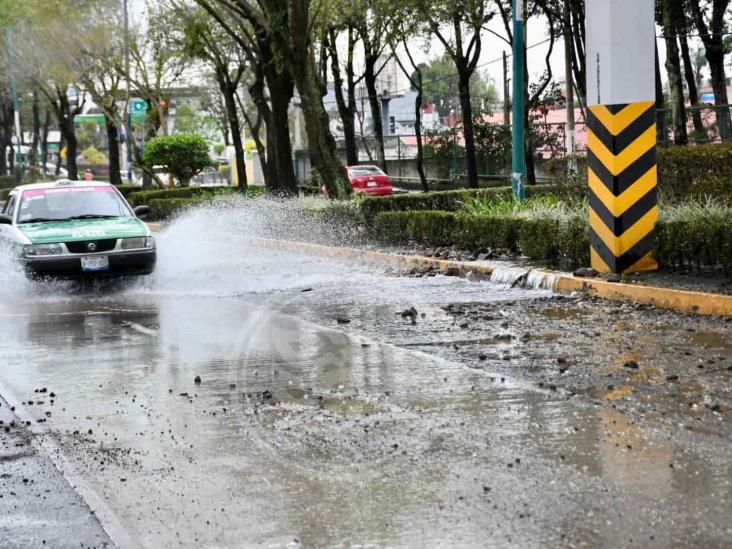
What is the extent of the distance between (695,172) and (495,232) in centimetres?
295

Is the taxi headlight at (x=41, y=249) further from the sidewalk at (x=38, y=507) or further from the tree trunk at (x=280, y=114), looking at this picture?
the tree trunk at (x=280, y=114)

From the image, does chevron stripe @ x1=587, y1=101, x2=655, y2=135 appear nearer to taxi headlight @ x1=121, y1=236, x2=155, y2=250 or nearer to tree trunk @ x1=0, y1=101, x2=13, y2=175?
taxi headlight @ x1=121, y1=236, x2=155, y2=250

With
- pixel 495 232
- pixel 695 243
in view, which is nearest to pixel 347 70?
pixel 495 232

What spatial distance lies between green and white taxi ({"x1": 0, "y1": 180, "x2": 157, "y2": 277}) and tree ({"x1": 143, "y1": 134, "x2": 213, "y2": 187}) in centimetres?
2474

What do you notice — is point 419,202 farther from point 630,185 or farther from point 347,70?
point 347,70

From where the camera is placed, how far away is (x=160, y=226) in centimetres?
3028

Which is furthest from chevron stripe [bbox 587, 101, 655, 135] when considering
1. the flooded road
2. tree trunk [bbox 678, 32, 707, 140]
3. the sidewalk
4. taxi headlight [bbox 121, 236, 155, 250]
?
tree trunk [bbox 678, 32, 707, 140]

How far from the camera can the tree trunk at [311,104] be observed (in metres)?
24.9

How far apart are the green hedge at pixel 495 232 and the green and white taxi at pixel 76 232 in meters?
4.76

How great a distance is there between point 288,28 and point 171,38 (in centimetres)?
2108

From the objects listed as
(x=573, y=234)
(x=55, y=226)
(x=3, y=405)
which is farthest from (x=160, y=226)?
(x=3, y=405)

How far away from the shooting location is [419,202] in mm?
22328

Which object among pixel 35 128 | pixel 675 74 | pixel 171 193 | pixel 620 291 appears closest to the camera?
pixel 620 291

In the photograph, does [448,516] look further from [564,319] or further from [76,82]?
[76,82]
